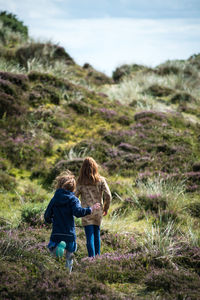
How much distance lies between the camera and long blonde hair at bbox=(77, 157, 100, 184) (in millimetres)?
5152

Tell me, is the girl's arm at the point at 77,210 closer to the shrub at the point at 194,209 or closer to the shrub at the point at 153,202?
the shrub at the point at 153,202

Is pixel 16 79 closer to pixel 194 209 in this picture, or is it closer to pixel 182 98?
pixel 194 209

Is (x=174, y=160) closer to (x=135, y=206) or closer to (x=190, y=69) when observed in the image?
(x=135, y=206)

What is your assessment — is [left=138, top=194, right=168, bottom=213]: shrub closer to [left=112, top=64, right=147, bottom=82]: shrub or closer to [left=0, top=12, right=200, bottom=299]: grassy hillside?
[left=0, top=12, right=200, bottom=299]: grassy hillside

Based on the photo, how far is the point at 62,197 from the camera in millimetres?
4535

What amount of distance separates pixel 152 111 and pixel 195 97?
6100 millimetres

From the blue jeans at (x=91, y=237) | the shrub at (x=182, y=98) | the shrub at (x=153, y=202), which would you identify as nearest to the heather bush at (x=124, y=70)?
the shrub at (x=182, y=98)

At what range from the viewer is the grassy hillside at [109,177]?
4.17 meters

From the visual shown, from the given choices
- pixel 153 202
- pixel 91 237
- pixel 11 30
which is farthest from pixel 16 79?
pixel 11 30

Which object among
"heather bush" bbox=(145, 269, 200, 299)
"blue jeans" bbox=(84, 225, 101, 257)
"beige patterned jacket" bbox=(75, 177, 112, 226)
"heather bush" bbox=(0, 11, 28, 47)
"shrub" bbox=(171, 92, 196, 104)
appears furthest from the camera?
"heather bush" bbox=(0, 11, 28, 47)

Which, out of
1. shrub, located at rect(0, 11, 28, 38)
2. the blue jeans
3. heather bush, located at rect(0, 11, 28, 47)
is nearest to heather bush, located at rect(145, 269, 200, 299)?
the blue jeans

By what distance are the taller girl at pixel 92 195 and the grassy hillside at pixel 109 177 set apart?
0.30 m

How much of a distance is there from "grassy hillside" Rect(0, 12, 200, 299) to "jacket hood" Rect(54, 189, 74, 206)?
81 cm

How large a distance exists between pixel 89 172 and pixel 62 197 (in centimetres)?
81
